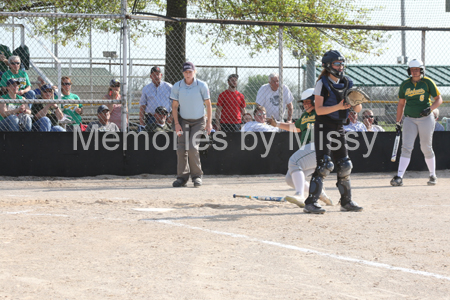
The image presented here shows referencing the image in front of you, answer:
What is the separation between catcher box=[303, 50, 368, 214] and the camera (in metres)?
6.08

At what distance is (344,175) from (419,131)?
3.67 metres

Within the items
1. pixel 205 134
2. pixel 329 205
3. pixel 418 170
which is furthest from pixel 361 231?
pixel 418 170

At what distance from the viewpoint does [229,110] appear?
437 inches

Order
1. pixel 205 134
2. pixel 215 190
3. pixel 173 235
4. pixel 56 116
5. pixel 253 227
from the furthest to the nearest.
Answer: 1. pixel 56 116
2. pixel 205 134
3. pixel 215 190
4. pixel 253 227
5. pixel 173 235

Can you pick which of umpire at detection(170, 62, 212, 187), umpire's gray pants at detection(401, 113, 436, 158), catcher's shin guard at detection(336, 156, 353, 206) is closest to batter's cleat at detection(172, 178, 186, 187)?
umpire at detection(170, 62, 212, 187)

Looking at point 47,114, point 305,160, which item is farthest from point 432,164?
point 47,114

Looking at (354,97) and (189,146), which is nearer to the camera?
(354,97)

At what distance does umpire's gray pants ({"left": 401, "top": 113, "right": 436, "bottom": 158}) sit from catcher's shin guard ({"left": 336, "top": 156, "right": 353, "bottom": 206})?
11.3ft

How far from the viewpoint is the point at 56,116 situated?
10422 mm

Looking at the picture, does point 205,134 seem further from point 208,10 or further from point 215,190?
point 208,10

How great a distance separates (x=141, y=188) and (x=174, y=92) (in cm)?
165

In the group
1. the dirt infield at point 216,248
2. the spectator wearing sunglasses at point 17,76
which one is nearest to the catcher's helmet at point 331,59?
the dirt infield at point 216,248

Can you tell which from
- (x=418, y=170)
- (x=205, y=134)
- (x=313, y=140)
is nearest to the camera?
A: (x=313, y=140)

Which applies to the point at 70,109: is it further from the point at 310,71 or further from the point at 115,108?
the point at 310,71
